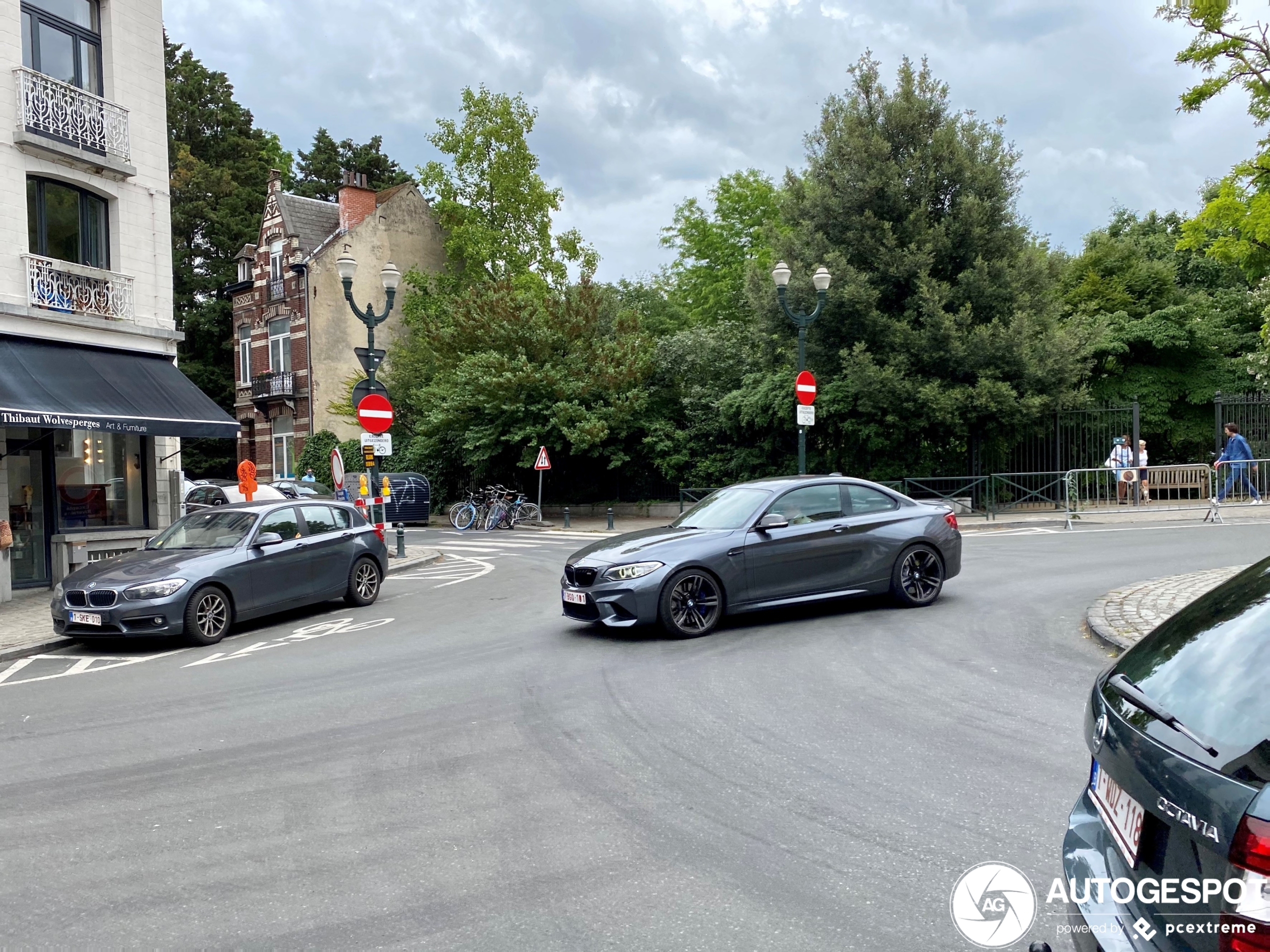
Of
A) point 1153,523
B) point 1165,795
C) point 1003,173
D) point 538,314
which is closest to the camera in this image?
point 1165,795

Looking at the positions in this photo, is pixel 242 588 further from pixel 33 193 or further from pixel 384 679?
pixel 33 193

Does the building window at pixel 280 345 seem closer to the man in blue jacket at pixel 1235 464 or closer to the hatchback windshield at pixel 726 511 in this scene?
the man in blue jacket at pixel 1235 464

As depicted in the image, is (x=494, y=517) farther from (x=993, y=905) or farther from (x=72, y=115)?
(x=993, y=905)

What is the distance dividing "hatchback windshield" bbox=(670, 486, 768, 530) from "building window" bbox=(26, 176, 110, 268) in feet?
37.7

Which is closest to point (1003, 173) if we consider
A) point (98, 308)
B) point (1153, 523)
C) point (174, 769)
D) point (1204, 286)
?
point (1153, 523)

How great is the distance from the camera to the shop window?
49.5 ft

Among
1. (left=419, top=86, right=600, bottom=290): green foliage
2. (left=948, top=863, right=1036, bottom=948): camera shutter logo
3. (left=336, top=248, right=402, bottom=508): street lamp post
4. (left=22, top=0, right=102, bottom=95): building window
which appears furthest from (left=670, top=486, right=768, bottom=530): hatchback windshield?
(left=419, top=86, right=600, bottom=290): green foliage

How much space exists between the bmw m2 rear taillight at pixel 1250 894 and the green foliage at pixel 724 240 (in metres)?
41.1

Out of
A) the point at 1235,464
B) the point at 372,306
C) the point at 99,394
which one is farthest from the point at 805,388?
the point at 99,394

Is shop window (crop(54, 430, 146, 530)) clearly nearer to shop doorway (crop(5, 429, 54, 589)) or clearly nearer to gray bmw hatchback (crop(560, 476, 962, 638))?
shop doorway (crop(5, 429, 54, 589))

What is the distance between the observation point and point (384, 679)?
7730 millimetres

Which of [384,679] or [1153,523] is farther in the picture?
[1153,523]

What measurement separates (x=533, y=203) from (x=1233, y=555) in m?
34.0

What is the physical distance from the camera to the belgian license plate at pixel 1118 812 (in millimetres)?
2225
